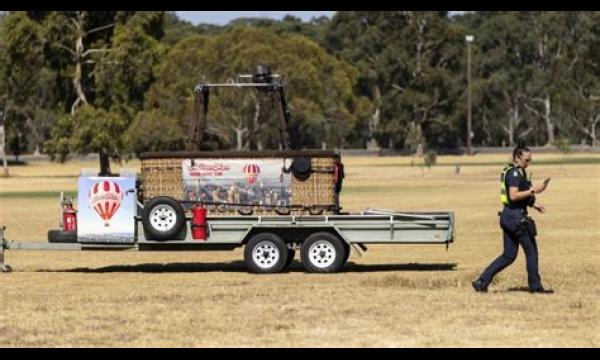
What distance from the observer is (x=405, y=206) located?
38.6 m

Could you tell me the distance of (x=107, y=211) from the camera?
765 inches

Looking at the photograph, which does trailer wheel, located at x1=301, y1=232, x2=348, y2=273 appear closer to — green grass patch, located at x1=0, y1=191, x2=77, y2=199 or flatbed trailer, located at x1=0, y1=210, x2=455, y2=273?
flatbed trailer, located at x1=0, y1=210, x2=455, y2=273

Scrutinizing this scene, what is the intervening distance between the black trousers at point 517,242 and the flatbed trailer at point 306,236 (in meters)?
3.22

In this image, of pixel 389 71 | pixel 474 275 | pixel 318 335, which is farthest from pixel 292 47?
pixel 318 335

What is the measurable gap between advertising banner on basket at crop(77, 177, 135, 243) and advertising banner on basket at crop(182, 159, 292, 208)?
34.7 inches

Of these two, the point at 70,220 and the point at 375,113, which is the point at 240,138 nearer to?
the point at 375,113

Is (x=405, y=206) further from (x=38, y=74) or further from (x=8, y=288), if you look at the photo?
(x=38, y=74)

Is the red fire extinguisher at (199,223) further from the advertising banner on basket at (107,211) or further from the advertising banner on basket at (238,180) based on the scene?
the advertising banner on basket at (107,211)

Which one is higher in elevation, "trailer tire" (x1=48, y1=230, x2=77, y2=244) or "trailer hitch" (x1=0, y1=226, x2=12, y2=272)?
"trailer tire" (x1=48, y1=230, x2=77, y2=244)

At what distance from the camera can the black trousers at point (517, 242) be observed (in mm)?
15773

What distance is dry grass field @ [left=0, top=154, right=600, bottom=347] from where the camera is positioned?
1264cm

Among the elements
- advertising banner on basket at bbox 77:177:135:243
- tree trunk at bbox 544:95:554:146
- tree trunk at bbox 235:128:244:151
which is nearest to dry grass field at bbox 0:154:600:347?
advertising banner on basket at bbox 77:177:135:243

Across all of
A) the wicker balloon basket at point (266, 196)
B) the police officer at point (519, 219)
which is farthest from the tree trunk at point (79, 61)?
the police officer at point (519, 219)
